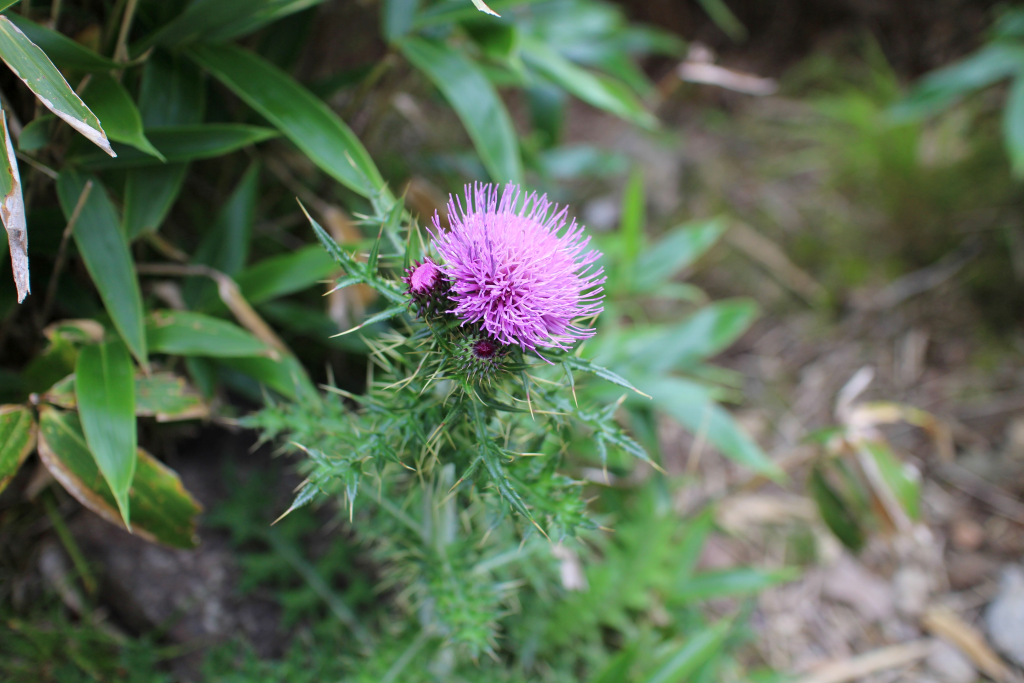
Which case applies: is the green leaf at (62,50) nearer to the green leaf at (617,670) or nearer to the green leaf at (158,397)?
the green leaf at (158,397)

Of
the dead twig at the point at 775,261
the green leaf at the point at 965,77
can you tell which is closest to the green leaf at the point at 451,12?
the dead twig at the point at 775,261

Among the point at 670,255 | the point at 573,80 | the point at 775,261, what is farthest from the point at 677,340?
the point at 775,261

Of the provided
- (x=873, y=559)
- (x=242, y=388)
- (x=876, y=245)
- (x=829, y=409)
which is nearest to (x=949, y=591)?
(x=873, y=559)

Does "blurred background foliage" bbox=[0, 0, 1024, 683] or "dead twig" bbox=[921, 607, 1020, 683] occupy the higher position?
"blurred background foliage" bbox=[0, 0, 1024, 683]

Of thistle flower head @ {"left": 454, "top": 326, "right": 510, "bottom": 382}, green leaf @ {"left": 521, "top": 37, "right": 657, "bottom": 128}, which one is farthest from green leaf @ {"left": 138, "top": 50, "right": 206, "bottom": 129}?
thistle flower head @ {"left": 454, "top": 326, "right": 510, "bottom": 382}

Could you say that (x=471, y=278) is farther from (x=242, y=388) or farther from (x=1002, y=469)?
(x=1002, y=469)

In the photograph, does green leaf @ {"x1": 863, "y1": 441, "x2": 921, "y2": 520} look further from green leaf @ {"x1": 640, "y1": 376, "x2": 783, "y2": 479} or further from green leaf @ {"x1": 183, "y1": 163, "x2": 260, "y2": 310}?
green leaf @ {"x1": 183, "y1": 163, "x2": 260, "y2": 310}
